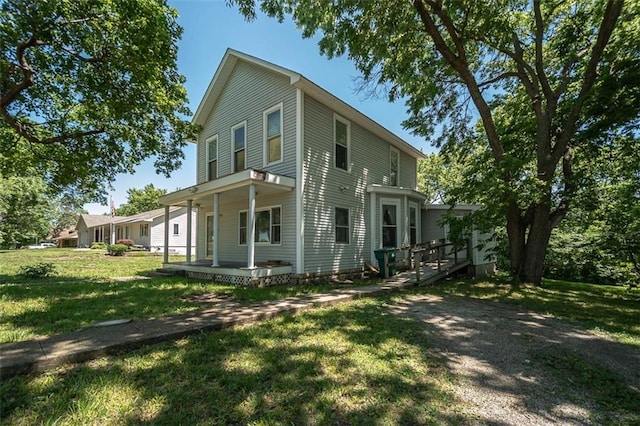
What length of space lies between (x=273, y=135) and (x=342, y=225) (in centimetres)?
387

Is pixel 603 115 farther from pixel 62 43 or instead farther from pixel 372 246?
pixel 62 43

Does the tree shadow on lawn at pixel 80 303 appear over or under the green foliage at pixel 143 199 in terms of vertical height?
under

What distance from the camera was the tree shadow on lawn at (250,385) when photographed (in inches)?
96.4

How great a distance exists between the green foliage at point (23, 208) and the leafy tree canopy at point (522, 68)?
27.9m

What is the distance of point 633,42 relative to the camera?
8.63m

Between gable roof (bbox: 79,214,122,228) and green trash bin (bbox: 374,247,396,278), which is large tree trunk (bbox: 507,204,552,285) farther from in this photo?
gable roof (bbox: 79,214,122,228)

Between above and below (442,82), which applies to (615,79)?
below

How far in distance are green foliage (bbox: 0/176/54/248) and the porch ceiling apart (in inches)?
879

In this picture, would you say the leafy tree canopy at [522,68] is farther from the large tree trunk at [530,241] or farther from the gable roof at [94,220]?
the gable roof at [94,220]

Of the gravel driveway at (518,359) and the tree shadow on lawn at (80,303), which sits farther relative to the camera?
the tree shadow on lawn at (80,303)

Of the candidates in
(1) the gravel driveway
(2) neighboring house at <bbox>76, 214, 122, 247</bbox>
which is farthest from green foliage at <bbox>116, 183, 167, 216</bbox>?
(1) the gravel driveway

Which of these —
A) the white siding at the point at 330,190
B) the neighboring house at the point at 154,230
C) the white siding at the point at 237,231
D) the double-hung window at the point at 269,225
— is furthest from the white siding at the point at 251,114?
the neighboring house at the point at 154,230

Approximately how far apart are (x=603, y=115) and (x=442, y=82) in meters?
5.19

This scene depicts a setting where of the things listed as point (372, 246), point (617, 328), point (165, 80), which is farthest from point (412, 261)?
point (165, 80)
